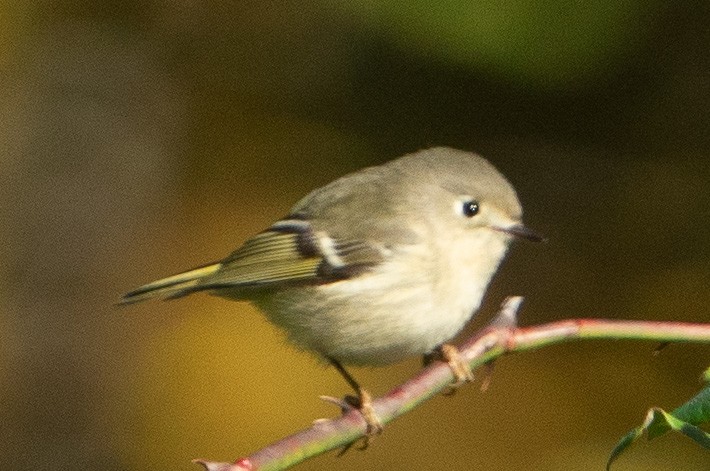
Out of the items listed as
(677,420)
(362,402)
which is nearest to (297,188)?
(362,402)

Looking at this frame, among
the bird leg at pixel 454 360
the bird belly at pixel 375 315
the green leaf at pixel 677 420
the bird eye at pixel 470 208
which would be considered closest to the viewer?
the green leaf at pixel 677 420

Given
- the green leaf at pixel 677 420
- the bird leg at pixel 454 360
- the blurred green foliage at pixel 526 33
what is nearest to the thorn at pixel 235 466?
the green leaf at pixel 677 420

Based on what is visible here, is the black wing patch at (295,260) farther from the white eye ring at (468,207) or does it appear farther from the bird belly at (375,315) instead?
the white eye ring at (468,207)

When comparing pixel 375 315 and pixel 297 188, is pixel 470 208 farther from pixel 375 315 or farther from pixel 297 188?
pixel 297 188

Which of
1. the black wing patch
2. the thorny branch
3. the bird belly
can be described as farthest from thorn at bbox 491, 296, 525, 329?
the black wing patch

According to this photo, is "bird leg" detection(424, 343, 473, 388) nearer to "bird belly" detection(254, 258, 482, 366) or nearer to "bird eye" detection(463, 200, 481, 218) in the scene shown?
"bird belly" detection(254, 258, 482, 366)

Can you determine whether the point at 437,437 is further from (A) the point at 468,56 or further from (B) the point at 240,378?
(A) the point at 468,56

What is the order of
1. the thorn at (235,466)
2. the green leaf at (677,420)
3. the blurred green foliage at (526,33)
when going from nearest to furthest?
1. the thorn at (235,466)
2. the green leaf at (677,420)
3. the blurred green foliage at (526,33)
